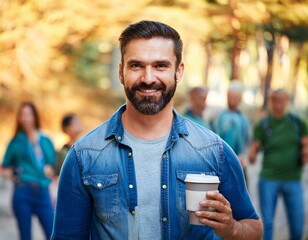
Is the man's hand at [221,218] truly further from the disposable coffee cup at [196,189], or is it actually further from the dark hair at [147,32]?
the dark hair at [147,32]

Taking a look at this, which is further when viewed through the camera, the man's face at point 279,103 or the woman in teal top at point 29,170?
the man's face at point 279,103

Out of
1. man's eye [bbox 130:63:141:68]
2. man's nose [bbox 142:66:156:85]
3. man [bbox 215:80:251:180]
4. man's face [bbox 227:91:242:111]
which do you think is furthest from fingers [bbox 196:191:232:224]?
man's face [bbox 227:91:242:111]

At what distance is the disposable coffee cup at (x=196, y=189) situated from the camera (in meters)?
2.71

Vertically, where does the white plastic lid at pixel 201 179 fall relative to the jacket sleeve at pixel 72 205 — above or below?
above

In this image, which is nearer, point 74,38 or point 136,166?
point 136,166

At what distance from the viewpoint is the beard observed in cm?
296

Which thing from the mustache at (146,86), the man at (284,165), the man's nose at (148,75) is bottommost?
the man at (284,165)

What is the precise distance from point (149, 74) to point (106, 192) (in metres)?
0.55

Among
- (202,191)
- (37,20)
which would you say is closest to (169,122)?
(202,191)

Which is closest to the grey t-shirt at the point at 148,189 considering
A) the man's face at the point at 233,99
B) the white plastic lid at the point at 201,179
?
the white plastic lid at the point at 201,179

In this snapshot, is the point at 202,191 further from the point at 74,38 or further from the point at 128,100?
the point at 74,38

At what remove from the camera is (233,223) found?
2.90m

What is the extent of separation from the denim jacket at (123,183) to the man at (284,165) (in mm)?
5337

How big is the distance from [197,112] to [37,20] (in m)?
8.19
